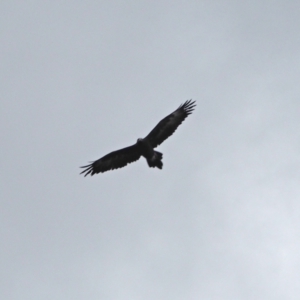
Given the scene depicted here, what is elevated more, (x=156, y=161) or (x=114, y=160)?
(x=114, y=160)

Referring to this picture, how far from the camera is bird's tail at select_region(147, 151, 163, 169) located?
17.4 meters

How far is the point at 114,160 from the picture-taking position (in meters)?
18.9

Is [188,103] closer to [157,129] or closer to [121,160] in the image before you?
[157,129]

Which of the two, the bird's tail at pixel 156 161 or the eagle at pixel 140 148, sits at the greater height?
the eagle at pixel 140 148

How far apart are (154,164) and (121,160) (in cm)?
202

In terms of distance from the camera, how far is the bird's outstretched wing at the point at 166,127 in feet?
61.2

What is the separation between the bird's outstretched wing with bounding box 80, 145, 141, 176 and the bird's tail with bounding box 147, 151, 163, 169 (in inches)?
42.9

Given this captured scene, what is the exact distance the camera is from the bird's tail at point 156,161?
17.4 m

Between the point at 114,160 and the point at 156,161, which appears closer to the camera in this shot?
the point at 156,161

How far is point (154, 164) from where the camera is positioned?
1747cm

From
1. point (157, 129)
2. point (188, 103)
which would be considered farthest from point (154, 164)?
point (188, 103)

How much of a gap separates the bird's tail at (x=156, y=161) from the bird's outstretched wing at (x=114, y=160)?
109cm

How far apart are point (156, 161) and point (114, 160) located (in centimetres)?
234

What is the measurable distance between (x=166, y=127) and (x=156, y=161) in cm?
209
